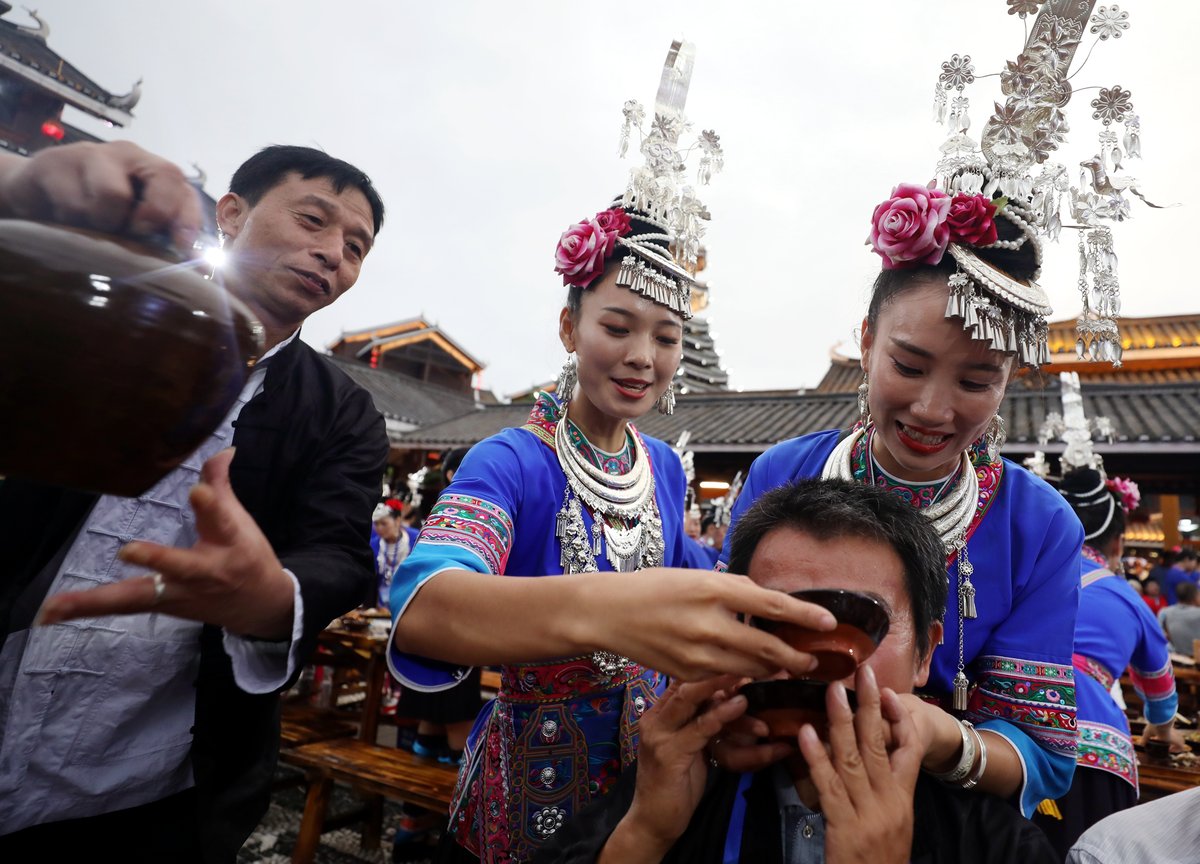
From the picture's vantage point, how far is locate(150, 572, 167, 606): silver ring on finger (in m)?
0.77

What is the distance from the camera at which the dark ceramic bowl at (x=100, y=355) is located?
2.15 ft

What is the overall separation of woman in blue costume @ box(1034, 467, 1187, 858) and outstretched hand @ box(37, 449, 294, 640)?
281 cm

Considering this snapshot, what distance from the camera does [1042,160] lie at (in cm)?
183

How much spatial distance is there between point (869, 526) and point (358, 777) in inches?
142

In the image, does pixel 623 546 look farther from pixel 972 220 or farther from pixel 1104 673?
pixel 1104 673

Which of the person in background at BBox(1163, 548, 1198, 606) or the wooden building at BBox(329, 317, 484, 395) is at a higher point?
the wooden building at BBox(329, 317, 484, 395)

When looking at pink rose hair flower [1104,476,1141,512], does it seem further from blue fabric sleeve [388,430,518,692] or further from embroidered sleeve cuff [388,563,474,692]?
embroidered sleeve cuff [388,563,474,692]

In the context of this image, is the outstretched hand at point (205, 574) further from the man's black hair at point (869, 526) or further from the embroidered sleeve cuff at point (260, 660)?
the man's black hair at point (869, 526)

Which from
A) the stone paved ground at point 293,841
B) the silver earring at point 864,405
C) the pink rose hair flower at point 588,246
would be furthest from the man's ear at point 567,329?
the stone paved ground at point 293,841

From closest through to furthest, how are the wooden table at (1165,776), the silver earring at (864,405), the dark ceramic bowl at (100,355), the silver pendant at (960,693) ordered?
the dark ceramic bowl at (100,355) < the silver pendant at (960,693) < the silver earring at (864,405) < the wooden table at (1165,776)

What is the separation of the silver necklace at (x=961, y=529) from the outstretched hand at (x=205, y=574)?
1.46 meters

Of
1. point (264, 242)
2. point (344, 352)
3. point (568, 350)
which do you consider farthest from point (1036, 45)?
point (344, 352)

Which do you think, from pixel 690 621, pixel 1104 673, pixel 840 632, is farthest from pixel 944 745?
→ pixel 1104 673

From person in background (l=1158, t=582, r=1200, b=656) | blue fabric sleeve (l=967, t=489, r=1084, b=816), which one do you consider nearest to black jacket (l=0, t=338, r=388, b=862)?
blue fabric sleeve (l=967, t=489, r=1084, b=816)
